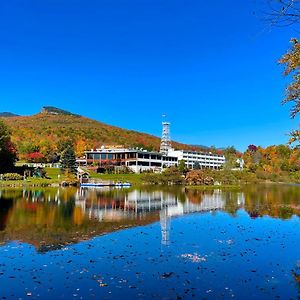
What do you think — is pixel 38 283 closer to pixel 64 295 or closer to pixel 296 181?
pixel 64 295

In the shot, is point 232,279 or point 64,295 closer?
point 64,295

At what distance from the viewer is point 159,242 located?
21281 millimetres

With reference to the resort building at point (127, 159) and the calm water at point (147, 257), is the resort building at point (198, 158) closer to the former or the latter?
the resort building at point (127, 159)

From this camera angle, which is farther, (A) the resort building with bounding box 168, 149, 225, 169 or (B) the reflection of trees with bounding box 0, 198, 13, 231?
(A) the resort building with bounding box 168, 149, 225, 169

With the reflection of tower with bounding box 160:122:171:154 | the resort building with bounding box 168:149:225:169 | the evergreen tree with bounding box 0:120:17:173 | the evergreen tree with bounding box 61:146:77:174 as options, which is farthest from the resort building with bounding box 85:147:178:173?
the evergreen tree with bounding box 0:120:17:173

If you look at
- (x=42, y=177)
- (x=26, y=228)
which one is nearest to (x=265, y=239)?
(x=26, y=228)

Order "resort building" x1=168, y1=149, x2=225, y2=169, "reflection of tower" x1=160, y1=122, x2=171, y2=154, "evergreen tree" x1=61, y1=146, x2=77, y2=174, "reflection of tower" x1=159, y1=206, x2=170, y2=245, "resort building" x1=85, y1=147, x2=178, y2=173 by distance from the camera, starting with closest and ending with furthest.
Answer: "reflection of tower" x1=159, y1=206, x2=170, y2=245 < "evergreen tree" x1=61, y1=146, x2=77, y2=174 < "resort building" x1=85, y1=147, x2=178, y2=173 < "reflection of tower" x1=160, y1=122, x2=171, y2=154 < "resort building" x1=168, y1=149, x2=225, y2=169

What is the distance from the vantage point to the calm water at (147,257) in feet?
43.5

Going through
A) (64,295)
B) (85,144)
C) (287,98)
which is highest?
(85,144)

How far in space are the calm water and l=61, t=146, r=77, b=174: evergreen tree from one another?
62017 mm

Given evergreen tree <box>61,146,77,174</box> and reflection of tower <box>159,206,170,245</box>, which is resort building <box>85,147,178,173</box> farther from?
reflection of tower <box>159,206,170,245</box>

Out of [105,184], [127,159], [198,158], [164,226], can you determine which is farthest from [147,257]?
[198,158]

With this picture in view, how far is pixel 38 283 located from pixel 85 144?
140063mm

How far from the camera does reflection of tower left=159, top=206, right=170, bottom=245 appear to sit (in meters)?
22.0
